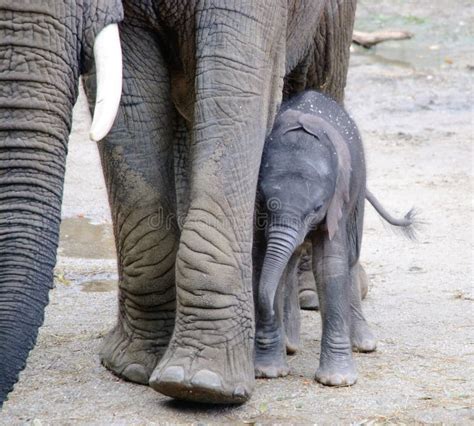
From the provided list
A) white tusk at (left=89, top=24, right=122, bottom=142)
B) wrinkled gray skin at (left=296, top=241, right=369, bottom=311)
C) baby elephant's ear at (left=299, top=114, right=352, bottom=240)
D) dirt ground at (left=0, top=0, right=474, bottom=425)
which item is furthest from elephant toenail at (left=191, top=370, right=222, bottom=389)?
wrinkled gray skin at (left=296, top=241, right=369, bottom=311)

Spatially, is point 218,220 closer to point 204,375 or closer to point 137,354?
point 204,375

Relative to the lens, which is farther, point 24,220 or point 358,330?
point 358,330

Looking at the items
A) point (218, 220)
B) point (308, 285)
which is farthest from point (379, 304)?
point (218, 220)

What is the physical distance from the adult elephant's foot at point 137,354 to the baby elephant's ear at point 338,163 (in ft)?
2.45

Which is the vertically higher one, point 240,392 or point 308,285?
point 240,392

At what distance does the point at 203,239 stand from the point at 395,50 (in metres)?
10.3

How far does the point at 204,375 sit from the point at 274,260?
515 mm

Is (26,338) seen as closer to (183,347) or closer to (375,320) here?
(183,347)

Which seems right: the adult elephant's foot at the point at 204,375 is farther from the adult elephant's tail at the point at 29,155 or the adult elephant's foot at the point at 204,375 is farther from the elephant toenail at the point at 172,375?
the adult elephant's tail at the point at 29,155

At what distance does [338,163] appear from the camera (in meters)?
5.32

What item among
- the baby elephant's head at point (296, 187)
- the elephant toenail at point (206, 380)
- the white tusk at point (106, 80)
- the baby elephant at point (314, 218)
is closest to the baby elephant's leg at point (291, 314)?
the baby elephant at point (314, 218)

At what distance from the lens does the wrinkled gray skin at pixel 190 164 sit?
4145 mm

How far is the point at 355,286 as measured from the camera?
19.2ft

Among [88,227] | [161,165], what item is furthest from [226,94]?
[88,227]
